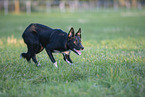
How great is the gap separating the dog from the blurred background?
34975 millimetres

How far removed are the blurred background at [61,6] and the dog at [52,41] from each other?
35.0 metres

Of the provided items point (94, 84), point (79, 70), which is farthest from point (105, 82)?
point (79, 70)

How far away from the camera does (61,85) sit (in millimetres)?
4137

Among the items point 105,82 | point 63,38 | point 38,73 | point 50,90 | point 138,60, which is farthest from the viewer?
point 138,60

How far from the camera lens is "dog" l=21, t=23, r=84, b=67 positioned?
204 inches

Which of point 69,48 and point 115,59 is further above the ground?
point 69,48

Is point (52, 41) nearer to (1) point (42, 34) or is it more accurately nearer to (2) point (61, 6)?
(1) point (42, 34)

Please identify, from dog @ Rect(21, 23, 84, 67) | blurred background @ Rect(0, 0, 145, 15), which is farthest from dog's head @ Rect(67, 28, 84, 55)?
blurred background @ Rect(0, 0, 145, 15)

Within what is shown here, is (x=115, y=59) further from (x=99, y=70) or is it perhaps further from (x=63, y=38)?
(x=63, y=38)

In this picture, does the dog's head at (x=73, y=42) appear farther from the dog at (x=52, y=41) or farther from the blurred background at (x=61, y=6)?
the blurred background at (x=61, y=6)

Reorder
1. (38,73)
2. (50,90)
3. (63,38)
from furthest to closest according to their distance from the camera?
(63,38) → (38,73) → (50,90)

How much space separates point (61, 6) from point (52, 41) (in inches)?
2128

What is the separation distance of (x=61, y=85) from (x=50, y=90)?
0.94 feet

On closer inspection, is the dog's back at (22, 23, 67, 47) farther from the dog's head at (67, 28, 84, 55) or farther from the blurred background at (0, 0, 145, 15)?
the blurred background at (0, 0, 145, 15)
